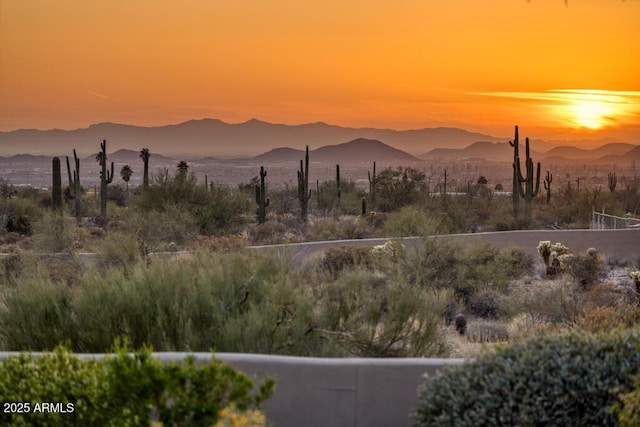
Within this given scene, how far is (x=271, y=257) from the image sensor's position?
10906mm

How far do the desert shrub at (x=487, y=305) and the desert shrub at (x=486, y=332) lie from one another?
63.6 inches

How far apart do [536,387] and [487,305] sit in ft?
39.1

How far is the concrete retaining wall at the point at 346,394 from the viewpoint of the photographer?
23.2ft

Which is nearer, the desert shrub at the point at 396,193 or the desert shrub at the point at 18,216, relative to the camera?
the desert shrub at the point at 18,216

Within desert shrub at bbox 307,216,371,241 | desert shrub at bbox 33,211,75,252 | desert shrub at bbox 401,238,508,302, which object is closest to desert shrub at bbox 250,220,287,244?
desert shrub at bbox 307,216,371,241

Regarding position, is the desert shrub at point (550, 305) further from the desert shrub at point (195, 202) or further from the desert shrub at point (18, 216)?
the desert shrub at point (18, 216)

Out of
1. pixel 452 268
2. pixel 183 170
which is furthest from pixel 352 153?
pixel 452 268

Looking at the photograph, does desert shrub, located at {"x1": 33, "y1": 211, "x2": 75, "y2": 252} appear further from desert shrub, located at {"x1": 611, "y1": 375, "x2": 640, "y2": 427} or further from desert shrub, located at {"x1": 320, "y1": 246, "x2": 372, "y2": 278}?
desert shrub, located at {"x1": 611, "y1": 375, "x2": 640, "y2": 427}

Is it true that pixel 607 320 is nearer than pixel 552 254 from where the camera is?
Yes

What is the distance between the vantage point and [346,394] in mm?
7078

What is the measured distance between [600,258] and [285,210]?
28.3 meters

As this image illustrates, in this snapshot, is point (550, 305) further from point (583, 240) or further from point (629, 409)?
point (583, 240)

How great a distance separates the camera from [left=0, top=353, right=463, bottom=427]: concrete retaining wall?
7.07 metres

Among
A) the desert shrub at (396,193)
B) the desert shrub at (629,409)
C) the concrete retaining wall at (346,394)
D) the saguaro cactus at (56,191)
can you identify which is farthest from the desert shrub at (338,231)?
the desert shrub at (629,409)
